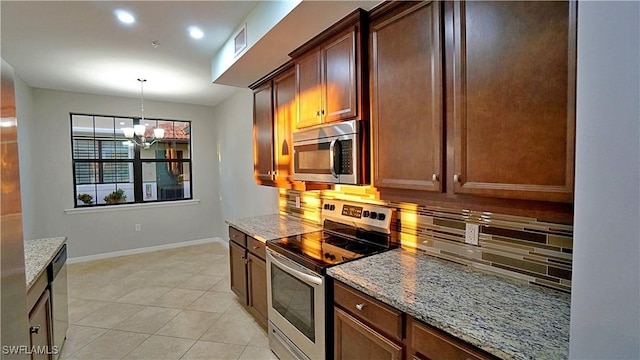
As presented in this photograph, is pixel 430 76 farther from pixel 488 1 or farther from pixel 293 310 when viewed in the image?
pixel 293 310

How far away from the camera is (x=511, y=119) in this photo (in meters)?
1.14

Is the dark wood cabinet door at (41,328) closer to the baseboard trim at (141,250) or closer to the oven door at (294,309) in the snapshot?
the oven door at (294,309)

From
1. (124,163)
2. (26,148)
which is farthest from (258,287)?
(124,163)

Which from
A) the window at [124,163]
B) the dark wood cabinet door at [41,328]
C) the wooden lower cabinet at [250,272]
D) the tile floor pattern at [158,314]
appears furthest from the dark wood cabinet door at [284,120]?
the window at [124,163]

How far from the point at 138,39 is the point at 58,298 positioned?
224cm

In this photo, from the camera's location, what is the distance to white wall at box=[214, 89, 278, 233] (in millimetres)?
4113

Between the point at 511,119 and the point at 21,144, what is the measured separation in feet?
16.7

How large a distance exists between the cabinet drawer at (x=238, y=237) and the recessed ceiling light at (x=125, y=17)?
1986 millimetres

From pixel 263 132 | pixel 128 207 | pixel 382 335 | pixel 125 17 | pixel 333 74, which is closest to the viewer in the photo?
pixel 382 335

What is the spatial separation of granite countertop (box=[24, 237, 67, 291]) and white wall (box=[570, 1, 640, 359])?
7.24 ft

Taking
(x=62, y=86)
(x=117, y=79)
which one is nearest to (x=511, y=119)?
(x=117, y=79)

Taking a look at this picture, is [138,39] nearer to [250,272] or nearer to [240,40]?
[240,40]

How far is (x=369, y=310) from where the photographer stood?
1.39m

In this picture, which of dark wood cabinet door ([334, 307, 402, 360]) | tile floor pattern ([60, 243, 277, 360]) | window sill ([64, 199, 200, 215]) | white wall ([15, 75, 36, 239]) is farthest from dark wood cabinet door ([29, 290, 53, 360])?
window sill ([64, 199, 200, 215])
